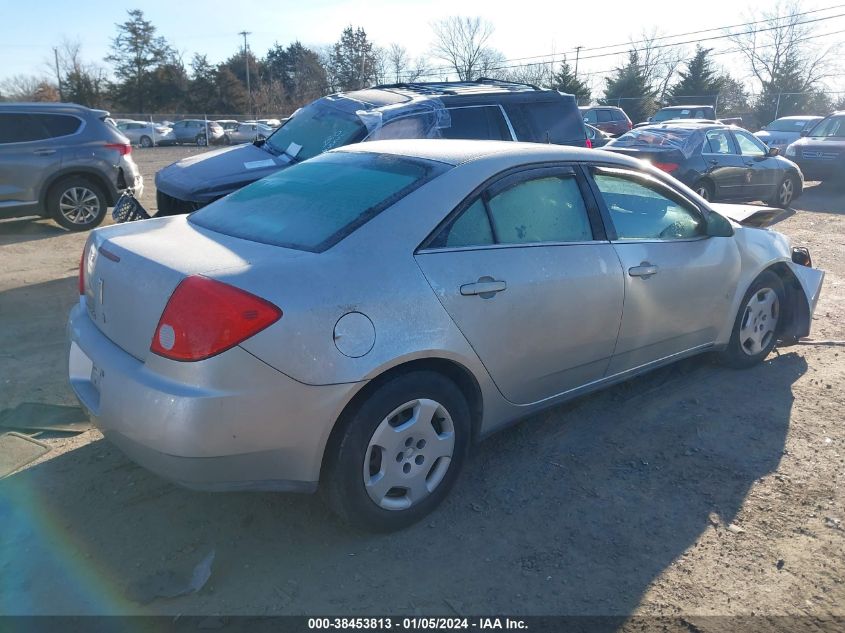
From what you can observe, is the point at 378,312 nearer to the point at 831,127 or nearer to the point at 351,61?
the point at 831,127

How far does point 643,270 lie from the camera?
3.88 metres

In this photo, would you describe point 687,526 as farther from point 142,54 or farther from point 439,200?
point 142,54

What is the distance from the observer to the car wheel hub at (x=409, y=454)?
292cm

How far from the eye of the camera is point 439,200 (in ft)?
10.4

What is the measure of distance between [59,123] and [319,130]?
14.7 ft

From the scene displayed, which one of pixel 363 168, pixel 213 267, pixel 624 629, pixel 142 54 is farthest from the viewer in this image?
pixel 142 54

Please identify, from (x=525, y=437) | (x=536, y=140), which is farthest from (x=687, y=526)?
(x=536, y=140)

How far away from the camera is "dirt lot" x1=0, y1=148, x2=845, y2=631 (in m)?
2.70

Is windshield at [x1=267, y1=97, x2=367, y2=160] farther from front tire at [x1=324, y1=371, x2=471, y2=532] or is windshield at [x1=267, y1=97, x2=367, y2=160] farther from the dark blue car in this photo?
the dark blue car

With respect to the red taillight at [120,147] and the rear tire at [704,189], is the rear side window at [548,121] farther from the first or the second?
the red taillight at [120,147]

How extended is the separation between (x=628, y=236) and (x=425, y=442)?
1756 mm

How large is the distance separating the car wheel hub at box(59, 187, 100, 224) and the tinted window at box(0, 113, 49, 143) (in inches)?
32.3

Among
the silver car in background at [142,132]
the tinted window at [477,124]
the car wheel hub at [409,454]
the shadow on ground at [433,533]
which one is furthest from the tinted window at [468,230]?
the silver car in background at [142,132]

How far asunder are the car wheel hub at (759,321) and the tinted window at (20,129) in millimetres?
9075
